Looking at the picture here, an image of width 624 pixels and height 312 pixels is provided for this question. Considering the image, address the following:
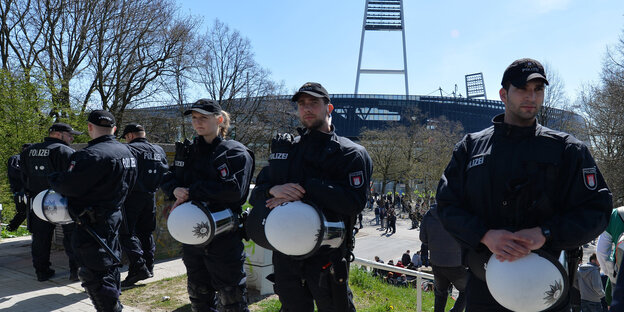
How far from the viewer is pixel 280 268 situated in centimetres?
305

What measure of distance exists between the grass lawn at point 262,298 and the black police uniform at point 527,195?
271cm

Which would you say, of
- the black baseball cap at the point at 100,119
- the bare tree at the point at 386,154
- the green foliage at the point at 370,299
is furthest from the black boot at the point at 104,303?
the bare tree at the point at 386,154

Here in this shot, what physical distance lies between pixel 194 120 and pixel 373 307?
289cm

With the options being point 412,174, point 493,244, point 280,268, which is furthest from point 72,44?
point 412,174

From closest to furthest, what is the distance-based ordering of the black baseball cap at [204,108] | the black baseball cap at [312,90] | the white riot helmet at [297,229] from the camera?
the white riot helmet at [297,229] → the black baseball cap at [312,90] → the black baseball cap at [204,108]

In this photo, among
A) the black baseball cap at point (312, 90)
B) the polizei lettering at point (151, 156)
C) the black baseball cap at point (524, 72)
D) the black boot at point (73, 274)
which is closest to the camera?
→ the black baseball cap at point (524, 72)

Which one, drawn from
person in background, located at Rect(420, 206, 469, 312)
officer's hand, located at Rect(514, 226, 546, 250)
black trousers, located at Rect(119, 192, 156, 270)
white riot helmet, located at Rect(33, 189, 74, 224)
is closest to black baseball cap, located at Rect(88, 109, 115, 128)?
white riot helmet, located at Rect(33, 189, 74, 224)

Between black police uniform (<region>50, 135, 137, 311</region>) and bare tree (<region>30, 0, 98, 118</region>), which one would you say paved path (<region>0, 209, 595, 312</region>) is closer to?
black police uniform (<region>50, 135, 137, 311</region>)

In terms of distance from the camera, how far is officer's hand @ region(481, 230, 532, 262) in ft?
6.64

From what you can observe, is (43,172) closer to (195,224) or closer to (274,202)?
(195,224)

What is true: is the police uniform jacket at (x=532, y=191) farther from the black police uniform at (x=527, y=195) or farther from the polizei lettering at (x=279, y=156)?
the polizei lettering at (x=279, y=156)

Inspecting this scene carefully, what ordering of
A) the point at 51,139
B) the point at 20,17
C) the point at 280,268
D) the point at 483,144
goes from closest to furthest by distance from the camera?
the point at 483,144 → the point at 280,268 → the point at 51,139 → the point at 20,17

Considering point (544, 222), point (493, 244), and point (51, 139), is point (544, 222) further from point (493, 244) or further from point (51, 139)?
point (51, 139)

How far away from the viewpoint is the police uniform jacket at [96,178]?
390 cm
